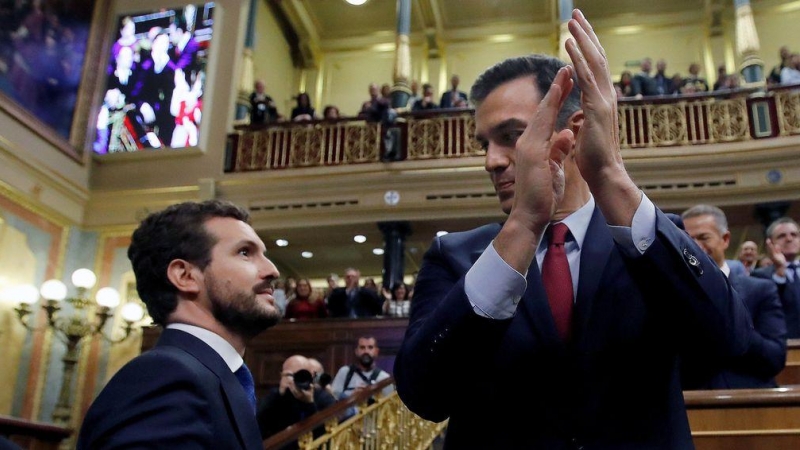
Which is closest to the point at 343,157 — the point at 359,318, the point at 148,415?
the point at 359,318

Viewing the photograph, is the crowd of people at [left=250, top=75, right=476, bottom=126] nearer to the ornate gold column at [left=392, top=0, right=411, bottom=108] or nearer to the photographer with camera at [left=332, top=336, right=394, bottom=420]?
the ornate gold column at [left=392, top=0, right=411, bottom=108]

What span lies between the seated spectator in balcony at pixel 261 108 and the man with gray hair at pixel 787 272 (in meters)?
7.46

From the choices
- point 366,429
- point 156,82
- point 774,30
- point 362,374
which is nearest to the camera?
point 366,429

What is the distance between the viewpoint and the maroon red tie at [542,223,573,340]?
940 mm

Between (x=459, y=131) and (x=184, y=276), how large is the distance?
8003mm

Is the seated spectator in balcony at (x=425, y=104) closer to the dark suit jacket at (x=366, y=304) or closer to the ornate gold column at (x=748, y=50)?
the dark suit jacket at (x=366, y=304)

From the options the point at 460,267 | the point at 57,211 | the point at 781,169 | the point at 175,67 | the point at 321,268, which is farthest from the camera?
the point at 321,268

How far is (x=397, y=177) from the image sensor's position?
9445 millimetres

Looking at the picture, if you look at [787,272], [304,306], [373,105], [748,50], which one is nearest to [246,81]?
[373,105]

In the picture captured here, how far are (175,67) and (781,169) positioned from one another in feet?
26.1

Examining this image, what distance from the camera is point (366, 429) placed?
13.3 ft

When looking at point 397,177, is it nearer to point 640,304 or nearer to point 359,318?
point 359,318

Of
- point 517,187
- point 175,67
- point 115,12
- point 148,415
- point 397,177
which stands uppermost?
point 115,12

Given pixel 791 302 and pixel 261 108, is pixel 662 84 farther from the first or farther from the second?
pixel 791 302
